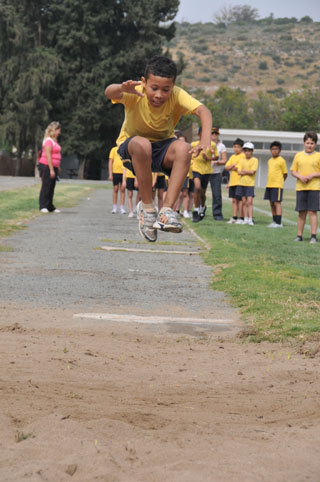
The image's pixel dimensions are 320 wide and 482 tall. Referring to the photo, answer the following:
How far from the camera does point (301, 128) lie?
8669cm

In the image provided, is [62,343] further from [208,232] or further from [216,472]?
[208,232]

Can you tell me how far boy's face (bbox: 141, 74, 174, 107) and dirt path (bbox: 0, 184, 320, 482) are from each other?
1.90 meters

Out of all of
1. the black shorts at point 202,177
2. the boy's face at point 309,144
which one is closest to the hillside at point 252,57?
the black shorts at point 202,177

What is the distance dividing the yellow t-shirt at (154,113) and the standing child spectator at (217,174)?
934 centimetres

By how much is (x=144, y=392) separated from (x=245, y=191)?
12.5 m

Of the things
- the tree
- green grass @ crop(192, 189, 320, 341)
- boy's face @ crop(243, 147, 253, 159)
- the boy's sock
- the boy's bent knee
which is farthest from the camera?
the tree

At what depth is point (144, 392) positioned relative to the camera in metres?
4.45

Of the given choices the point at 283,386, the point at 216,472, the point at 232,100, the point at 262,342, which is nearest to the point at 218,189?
the point at 262,342

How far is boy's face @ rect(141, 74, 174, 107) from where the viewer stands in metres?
5.89

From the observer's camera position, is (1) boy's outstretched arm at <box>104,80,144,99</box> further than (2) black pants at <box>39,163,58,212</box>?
No

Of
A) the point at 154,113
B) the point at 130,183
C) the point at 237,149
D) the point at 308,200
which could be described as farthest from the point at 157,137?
the point at 237,149

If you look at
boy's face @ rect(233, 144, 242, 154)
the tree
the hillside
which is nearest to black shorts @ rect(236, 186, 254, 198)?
boy's face @ rect(233, 144, 242, 154)

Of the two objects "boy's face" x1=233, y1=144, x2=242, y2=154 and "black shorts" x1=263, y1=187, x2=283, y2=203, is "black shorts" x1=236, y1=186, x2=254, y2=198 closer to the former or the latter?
"black shorts" x1=263, y1=187, x2=283, y2=203

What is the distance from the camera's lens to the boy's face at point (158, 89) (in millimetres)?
5895
